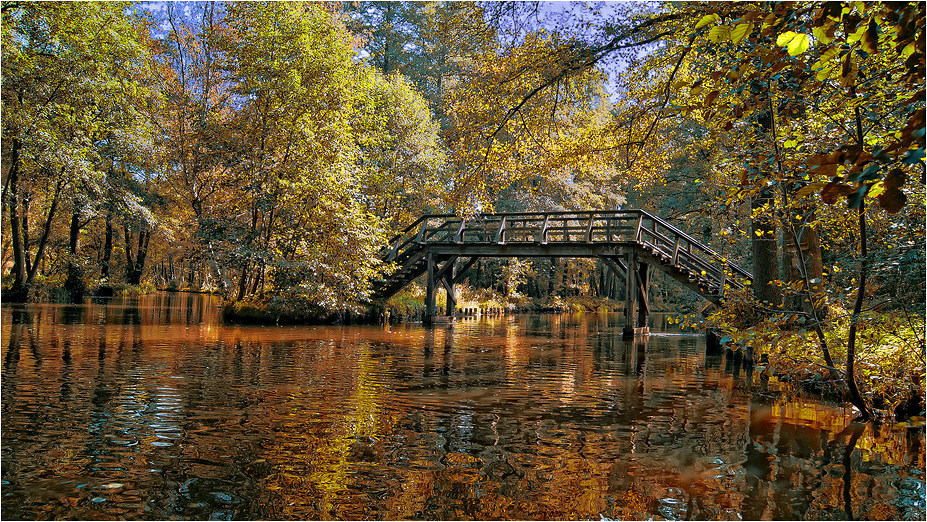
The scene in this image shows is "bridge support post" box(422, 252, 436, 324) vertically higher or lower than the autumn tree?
lower

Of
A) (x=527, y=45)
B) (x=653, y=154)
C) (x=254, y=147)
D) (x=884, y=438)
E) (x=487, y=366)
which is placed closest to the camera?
(x=884, y=438)

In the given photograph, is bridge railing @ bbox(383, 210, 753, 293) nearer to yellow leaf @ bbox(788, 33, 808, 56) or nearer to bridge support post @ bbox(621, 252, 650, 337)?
bridge support post @ bbox(621, 252, 650, 337)

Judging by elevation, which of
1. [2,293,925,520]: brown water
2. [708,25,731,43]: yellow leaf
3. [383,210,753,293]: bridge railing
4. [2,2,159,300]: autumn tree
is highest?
[2,2,159,300]: autumn tree

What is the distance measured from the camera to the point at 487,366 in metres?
11.9

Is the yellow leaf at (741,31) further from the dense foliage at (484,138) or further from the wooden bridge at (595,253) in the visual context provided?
the wooden bridge at (595,253)

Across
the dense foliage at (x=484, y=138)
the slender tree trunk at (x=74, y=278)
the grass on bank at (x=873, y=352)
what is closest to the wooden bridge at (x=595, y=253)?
the dense foliage at (x=484, y=138)

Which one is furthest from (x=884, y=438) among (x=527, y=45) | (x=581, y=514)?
(x=527, y=45)

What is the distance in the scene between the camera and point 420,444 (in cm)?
601

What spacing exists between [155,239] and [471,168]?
133 feet

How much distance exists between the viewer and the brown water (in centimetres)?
447

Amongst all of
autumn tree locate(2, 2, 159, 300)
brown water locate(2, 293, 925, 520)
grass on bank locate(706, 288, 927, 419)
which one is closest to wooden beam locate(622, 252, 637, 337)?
brown water locate(2, 293, 925, 520)

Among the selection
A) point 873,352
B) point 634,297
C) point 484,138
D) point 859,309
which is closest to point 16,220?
point 484,138

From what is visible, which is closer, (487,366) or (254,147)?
(487,366)

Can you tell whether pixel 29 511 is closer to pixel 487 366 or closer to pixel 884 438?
pixel 884 438
